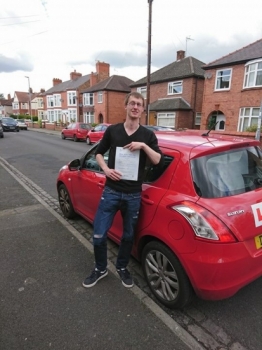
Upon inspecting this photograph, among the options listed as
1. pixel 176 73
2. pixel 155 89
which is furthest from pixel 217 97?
pixel 155 89

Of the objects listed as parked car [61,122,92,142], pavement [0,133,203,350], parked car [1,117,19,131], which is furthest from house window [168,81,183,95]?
pavement [0,133,203,350]

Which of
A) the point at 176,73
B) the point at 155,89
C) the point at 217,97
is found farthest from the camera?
the point at 155,89

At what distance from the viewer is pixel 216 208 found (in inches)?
79.7

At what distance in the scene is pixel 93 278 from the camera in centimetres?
270

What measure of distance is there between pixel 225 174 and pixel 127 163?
90 centimetres

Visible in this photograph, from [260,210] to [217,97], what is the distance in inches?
784

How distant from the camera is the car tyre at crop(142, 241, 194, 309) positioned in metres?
2.21

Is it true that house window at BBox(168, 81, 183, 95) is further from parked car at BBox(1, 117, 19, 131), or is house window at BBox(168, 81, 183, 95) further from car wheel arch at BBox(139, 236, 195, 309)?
car wheel arch at BBox(139, 236, 195, 309)

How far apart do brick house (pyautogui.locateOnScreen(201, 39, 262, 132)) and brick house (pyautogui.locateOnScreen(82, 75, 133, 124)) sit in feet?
48.6

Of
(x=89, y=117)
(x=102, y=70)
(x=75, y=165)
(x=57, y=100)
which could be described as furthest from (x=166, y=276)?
(x=57, y=100)

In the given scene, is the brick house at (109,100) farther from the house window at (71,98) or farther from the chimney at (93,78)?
the house window at (71,98)

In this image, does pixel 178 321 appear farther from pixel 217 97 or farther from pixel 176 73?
pixel 176 73

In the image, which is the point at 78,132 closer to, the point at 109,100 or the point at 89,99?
the point at 109,100

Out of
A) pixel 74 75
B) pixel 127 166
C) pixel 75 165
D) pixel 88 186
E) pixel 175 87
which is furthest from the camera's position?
pixel 74 75
